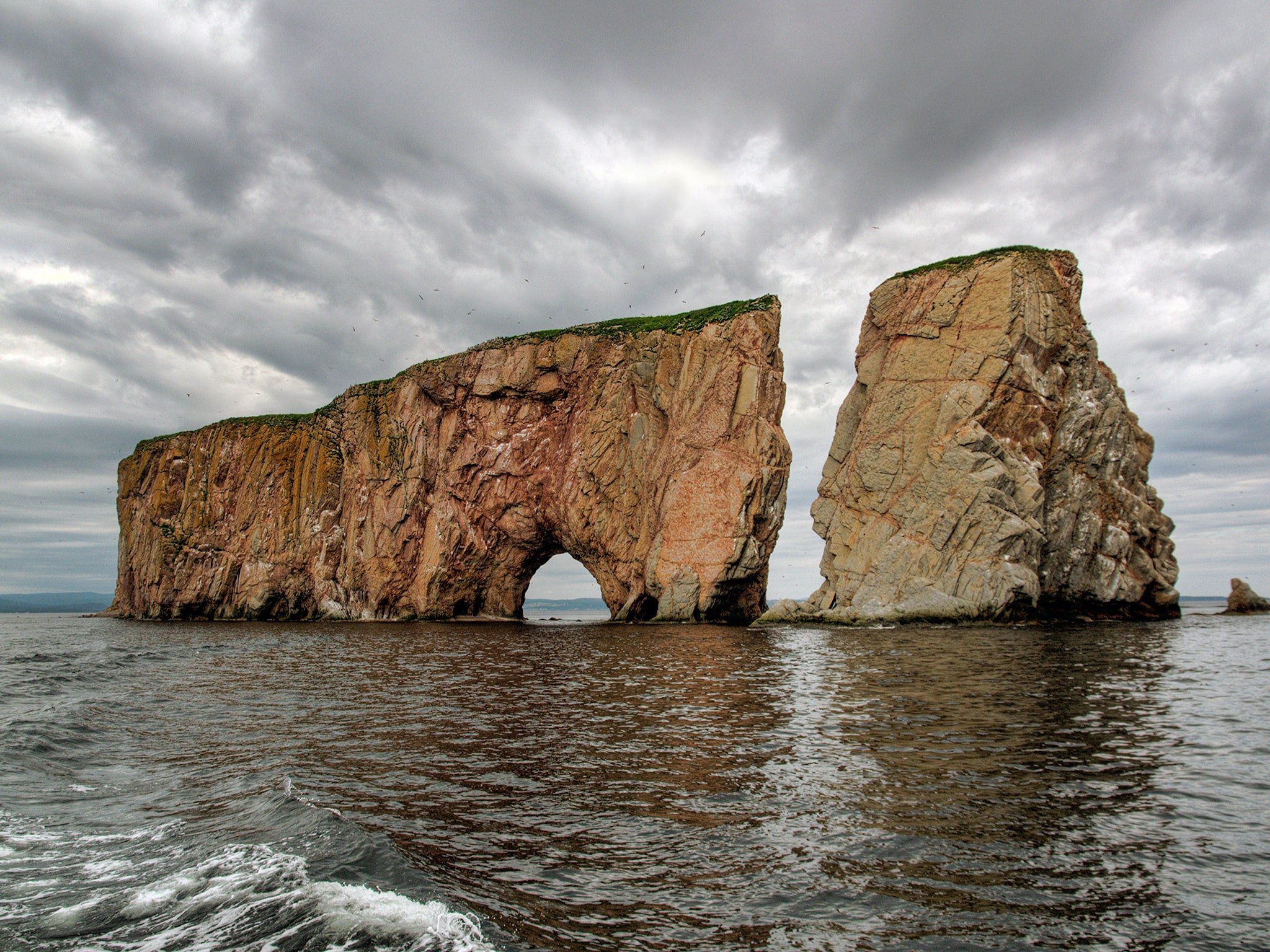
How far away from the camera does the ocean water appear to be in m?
5.46

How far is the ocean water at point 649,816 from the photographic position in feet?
17.9

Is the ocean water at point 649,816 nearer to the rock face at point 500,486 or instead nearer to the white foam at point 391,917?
the white foam at point 391,917

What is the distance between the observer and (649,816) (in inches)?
315

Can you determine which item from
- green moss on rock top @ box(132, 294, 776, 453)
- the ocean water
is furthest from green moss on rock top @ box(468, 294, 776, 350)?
the ocean water

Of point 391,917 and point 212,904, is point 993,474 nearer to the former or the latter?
point 391,917

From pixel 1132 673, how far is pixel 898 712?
9.54m

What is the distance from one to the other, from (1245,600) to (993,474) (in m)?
36.5

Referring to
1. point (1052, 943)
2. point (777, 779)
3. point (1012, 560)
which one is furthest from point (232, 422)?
point (1052, 943)

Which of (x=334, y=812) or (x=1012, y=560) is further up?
(x=1012, y=560)

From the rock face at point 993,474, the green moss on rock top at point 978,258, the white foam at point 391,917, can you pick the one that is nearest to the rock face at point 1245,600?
the rock face at point 993,474

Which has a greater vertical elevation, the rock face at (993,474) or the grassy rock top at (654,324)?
the grassy rock top at (654,324)

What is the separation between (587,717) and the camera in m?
13.9

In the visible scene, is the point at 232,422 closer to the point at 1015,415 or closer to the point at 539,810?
the point at 1015,415

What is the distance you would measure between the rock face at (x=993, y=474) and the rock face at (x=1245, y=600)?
58.1ft
